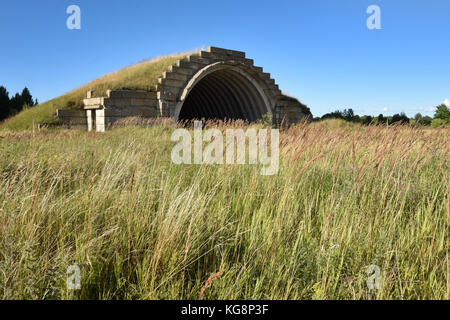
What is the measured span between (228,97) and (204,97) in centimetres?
201

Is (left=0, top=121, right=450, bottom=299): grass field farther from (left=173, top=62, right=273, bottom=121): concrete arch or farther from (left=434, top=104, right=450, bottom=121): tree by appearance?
(left=173, top=62, right=273, bottom=121): concrete arch

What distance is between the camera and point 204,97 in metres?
22.3

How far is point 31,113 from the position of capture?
1578cm

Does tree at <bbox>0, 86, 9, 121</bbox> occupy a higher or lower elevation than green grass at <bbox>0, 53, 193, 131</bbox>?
higher

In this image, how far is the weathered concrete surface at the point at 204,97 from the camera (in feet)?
48.6

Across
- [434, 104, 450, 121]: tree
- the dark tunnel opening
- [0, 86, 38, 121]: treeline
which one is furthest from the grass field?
[0, 86, 38, 121]: treeline

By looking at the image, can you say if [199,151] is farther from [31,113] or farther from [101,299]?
[31,113]

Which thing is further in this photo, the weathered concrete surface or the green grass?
the green grass

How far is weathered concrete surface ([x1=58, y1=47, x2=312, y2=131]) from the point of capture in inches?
583

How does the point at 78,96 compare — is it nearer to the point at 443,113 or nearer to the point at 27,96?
the point at 443,113

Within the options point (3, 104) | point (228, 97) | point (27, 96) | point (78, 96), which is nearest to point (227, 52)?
point (228, 97)
